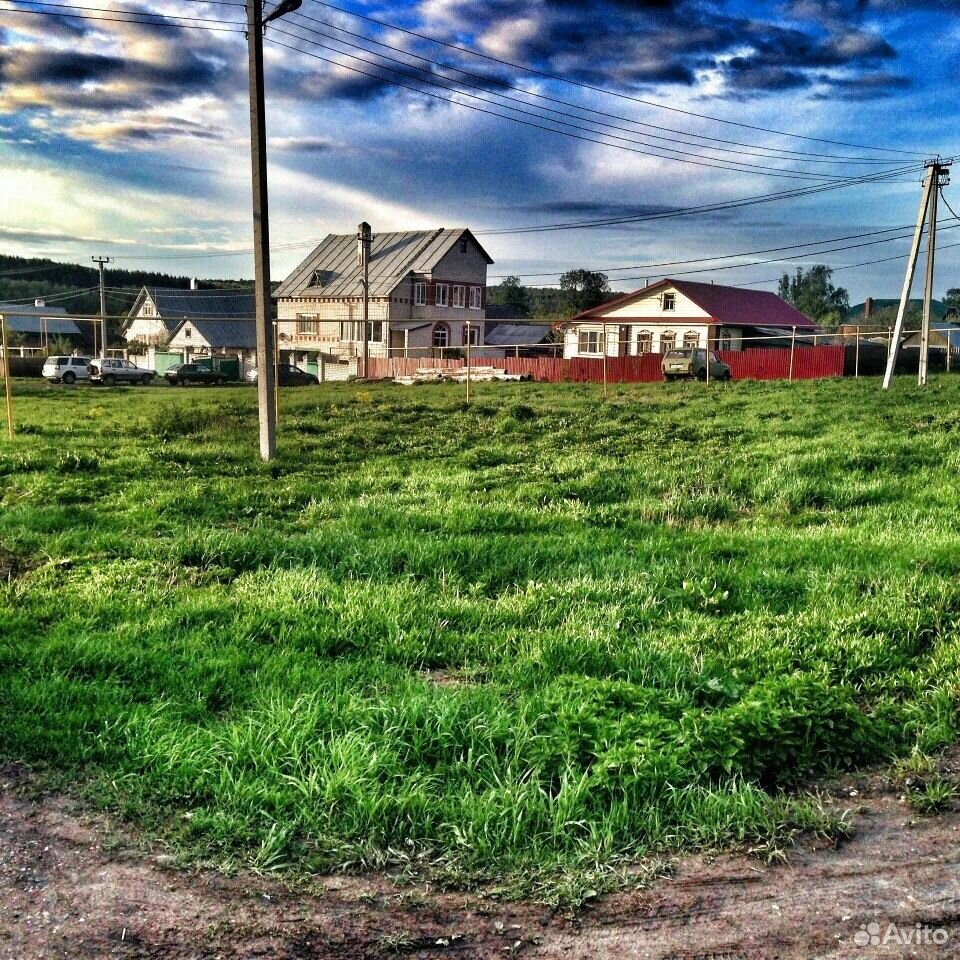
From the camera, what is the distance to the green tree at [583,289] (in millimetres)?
78000

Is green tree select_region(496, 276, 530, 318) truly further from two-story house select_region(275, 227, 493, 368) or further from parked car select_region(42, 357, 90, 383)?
parked car select_region(42, 357, 90, 383)

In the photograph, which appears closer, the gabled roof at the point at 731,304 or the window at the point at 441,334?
the gabled roof at the point at 731,304

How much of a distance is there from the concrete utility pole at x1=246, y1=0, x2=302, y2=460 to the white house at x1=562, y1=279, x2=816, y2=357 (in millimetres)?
41551

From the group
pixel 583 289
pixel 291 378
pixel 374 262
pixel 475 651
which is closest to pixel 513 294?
pixel 583 289

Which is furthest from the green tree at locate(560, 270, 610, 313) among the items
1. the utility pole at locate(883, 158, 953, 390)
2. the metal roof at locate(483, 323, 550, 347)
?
the utility pole at locate(883, 158, 953, 390)

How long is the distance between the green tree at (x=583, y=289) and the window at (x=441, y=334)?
18027mm

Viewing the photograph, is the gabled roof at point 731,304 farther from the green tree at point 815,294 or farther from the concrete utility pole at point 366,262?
the green tree at point 815,294

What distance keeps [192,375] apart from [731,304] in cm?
3518

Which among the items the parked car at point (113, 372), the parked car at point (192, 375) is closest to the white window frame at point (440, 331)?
the parked car at point (192, 375)

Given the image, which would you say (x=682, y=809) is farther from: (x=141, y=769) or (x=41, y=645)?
(x=41, y=645)

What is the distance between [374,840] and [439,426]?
14.6 meters

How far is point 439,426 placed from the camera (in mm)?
17797

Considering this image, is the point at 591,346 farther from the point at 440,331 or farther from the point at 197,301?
the point at 197,301

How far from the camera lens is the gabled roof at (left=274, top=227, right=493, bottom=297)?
197 feet
